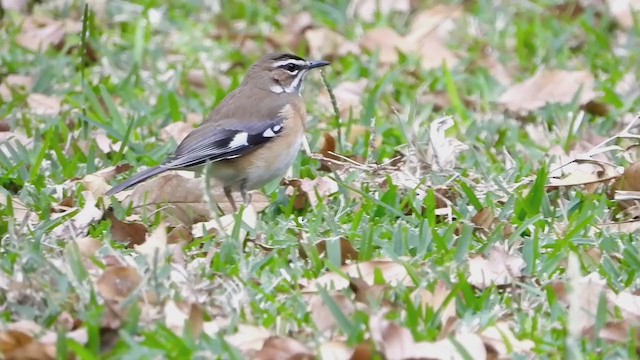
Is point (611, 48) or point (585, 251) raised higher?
point (585, 251)

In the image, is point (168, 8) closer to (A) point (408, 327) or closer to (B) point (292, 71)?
(B) point (292, 71)

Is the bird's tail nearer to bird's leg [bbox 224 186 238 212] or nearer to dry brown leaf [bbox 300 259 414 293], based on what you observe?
bird's leg [bbox 224 186 238 212]

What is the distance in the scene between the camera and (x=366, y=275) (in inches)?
202

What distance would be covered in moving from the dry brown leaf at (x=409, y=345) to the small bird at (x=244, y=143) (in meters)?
2.26

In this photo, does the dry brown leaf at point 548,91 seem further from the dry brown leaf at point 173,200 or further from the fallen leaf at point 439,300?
the fallen leaf at point 439,300

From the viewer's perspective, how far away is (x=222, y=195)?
7.05 metres

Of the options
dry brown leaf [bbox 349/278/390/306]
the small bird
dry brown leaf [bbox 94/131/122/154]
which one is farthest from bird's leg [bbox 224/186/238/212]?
dry brown leaf [bbox 349/278/390/306]

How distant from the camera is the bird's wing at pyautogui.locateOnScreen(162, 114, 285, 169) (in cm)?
657

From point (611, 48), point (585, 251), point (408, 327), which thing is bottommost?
point (611, 48)

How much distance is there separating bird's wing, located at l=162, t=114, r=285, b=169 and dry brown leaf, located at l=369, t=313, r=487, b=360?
2.36 m

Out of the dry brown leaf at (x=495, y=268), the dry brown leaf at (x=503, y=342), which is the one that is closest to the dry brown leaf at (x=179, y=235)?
the dry brown leaf at (x=495, y=268)

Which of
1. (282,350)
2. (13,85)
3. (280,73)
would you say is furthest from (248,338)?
(13,85)

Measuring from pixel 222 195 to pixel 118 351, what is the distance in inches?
107

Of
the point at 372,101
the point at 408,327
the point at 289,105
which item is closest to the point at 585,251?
the point at 408,327
